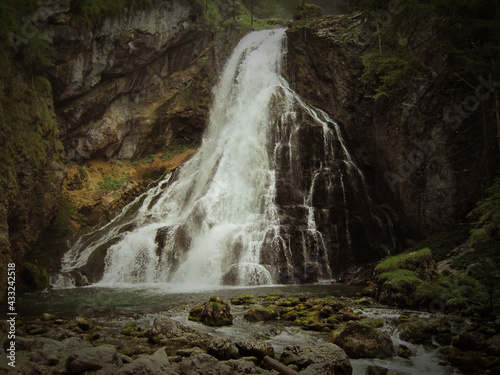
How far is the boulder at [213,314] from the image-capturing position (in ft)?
33.5

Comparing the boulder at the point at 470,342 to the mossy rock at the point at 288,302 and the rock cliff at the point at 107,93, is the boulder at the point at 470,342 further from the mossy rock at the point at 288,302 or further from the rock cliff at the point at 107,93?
the rock cliff at the point at 107,93

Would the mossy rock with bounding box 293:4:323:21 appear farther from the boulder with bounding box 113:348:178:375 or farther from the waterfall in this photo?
the boulder with bounding box 113:348:178:375

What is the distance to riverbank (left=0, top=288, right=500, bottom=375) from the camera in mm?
6410

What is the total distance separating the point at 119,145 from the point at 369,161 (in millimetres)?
19723

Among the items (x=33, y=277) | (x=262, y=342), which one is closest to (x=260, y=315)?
(x=262, y=342)

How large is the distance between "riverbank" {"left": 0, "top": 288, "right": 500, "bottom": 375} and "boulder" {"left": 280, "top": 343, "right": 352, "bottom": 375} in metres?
0.02

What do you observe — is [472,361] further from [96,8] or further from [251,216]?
[96,8]

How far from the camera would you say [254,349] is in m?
7.41

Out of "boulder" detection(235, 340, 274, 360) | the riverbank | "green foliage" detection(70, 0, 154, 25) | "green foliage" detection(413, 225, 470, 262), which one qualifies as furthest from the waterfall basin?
"green foliage" detection(70, 0, 154, 25)

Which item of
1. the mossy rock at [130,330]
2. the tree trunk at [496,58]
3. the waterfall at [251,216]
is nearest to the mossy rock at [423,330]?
the tree trunk at [496,58]

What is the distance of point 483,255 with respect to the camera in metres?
13.6

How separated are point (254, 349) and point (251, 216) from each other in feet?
45.8

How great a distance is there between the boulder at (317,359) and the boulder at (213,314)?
318cm

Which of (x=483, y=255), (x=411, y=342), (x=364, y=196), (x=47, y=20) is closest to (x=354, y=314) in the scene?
(x=411, y=342)
